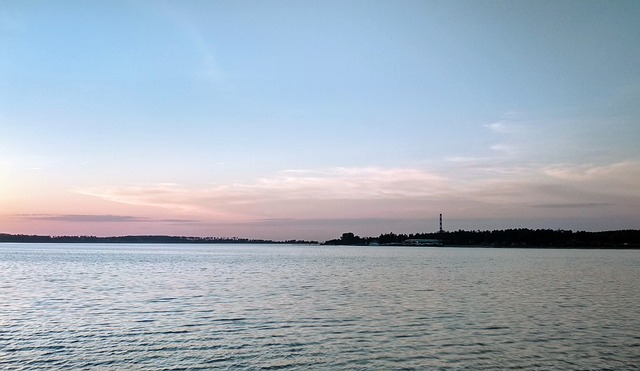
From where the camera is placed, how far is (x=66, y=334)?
3256 cm

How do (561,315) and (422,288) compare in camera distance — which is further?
(422,288)

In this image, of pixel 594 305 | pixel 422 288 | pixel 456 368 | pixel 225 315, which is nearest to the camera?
pixel 456 368

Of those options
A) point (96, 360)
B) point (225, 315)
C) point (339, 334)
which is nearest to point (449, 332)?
point (339, 334)

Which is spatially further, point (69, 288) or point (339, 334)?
point (69, 288)

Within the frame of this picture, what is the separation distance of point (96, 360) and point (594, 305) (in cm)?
4207

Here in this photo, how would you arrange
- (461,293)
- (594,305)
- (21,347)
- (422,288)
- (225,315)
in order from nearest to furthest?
(21,347) < (225,315) < (594,305) < (461,293) < (422,288)

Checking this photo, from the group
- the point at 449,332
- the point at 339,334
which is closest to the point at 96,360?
the point at 339,334

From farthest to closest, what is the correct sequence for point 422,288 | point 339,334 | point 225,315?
point 422,288 < point 225,315 < point 339,334

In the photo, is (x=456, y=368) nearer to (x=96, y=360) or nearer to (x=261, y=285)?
(x=96, y=360)

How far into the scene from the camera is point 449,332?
34.2 m

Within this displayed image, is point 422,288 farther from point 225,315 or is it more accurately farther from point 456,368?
point 456,368

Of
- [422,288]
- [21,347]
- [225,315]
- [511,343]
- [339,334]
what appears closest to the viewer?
[21,347]

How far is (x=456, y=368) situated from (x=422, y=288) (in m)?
39.3

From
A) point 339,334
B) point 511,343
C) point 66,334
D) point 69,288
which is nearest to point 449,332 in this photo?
point 511,343
